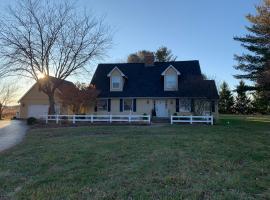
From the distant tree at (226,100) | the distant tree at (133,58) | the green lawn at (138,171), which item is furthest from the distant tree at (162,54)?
the green lawn at (138,171)

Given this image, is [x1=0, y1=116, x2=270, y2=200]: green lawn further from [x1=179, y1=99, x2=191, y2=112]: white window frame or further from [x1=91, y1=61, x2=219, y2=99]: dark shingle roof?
[x1=179, y1=99, x2=191, y2=112]: white window frame

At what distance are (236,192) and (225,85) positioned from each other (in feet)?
178

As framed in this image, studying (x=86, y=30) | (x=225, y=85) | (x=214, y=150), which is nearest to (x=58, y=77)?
(x=86, y=30)

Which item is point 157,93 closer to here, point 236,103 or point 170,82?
point 170,82

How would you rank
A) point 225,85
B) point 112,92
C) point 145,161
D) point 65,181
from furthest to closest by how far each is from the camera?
point 225,85, point 112,92, point 145,161, point 65,181

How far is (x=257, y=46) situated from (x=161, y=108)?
43.1 feet

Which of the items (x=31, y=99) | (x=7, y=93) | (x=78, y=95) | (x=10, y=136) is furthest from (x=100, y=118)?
(x=7, y=93)

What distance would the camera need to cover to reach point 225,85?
5706 centimetres

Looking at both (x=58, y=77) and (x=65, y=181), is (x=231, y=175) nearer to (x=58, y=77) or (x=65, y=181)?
(x=65, y=181)

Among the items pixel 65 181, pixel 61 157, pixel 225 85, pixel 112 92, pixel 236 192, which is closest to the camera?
pixel 236 192

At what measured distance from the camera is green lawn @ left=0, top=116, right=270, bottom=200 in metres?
5.50

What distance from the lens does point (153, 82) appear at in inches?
1105

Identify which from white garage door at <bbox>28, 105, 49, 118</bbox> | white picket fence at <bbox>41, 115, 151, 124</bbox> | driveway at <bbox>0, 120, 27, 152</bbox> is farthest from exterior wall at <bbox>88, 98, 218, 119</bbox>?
driveway at <bbox>0, 120, 27, 152</bbox>

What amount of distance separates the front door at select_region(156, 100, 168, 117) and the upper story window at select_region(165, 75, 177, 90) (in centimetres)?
149
